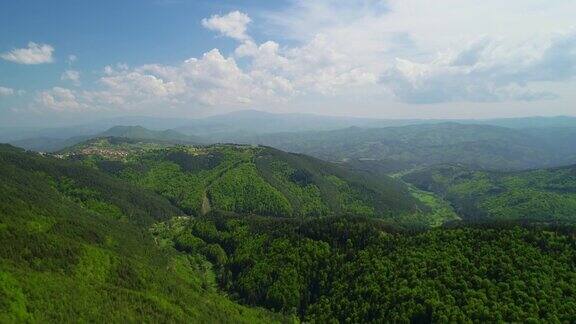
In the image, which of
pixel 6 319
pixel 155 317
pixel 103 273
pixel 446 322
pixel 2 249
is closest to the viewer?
pixel 6 319

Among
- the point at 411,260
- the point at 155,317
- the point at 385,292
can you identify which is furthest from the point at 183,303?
the point at 411,260

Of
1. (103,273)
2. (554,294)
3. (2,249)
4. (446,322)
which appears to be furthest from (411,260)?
(2,249)

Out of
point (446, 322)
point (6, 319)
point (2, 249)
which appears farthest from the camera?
point (2, 249)

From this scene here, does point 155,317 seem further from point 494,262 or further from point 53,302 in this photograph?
point 494,262

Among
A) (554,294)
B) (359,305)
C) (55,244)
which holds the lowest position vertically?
(359,305)

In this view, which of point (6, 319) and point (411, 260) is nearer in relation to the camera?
point (6, 319)

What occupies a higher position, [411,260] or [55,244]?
[55,244]

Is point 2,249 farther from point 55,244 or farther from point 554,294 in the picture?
point 554,294

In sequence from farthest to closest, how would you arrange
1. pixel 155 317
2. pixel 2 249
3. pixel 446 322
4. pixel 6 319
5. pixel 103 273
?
1. pixel 103 273
2. pixel 2 249
3. pixel 155 317
4. pixel 446 322
5. pixel 6 319

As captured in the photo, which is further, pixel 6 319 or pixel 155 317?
pixel 155 317
